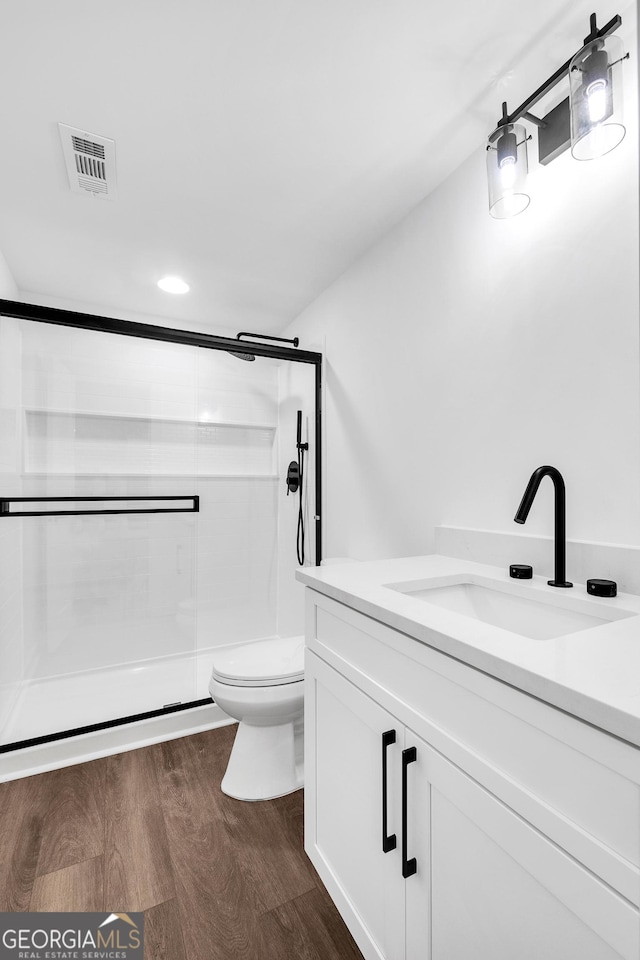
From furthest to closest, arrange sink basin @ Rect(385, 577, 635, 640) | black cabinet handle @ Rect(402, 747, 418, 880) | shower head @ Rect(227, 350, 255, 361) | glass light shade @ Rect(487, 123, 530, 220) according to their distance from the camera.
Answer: shower head @ Rect(227, 350, 255, 361) → glass light shade @ Rect(487, 123, 530, 220) → sink basin @ Rect(385, 577, 635, 640) → black cabinet handle @ Rect(402, 747, 418, 880)

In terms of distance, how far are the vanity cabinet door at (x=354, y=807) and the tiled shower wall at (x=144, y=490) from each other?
1.24 m

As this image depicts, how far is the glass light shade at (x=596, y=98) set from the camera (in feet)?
3.33

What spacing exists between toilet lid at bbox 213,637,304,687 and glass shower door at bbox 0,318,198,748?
606 mm

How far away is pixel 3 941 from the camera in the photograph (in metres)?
1.11

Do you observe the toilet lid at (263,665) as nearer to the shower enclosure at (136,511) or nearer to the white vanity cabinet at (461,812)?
the white vanity cabinet at (461,812)

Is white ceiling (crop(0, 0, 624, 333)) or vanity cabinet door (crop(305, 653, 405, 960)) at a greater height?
white ceiling (crop(0, 0, 624, 333))

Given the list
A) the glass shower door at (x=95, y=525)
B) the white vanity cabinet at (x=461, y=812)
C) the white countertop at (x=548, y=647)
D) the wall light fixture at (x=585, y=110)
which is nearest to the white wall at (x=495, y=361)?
the wall light fixture at (x=585, y=110)

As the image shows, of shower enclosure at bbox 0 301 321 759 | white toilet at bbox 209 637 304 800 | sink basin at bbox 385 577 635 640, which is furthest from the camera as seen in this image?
shower enclosure at bbox 0 301 321 759

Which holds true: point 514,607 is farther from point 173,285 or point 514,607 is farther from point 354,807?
point 173,285

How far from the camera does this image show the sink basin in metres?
1.01

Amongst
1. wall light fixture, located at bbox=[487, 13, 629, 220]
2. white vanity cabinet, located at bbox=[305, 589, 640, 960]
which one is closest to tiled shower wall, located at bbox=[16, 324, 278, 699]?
white vanity cabinet, located at bbox=[305, 589, 640, 960]

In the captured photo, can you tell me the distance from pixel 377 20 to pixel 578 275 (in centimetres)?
81

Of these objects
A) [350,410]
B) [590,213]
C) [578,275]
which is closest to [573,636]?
[578,275]

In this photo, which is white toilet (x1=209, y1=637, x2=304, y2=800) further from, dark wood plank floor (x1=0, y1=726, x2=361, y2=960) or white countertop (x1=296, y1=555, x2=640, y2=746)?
white countertop (x1=296, y1=555, x2=640, y2=746)
